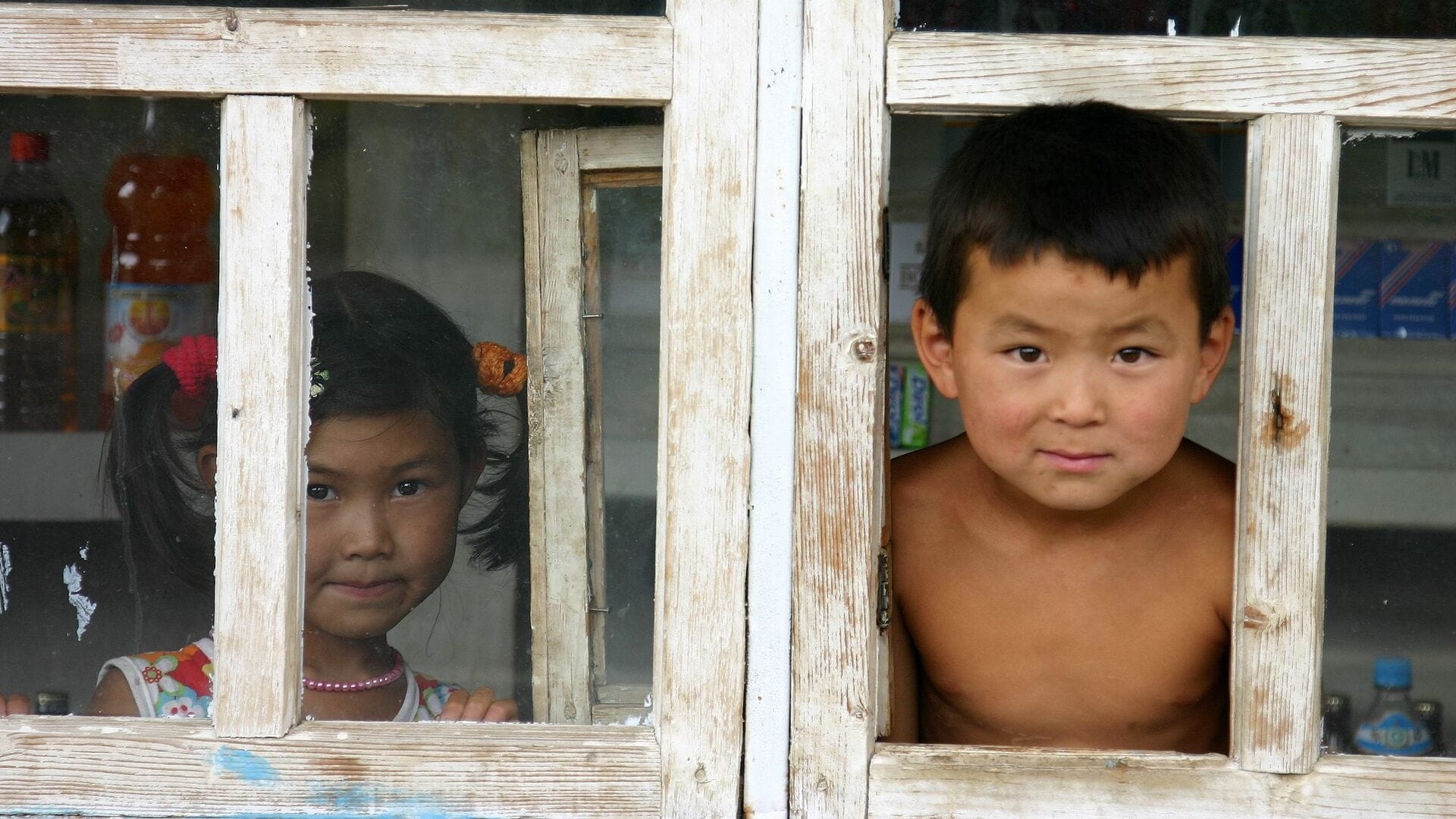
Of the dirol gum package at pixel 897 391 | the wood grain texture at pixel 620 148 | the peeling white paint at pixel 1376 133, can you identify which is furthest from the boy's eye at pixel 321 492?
the dirol gum package at pixel 897 391

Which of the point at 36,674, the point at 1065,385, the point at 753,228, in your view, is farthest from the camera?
the point at 36,674

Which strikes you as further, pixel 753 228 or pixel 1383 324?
pixel 1383 324

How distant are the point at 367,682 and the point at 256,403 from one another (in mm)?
419

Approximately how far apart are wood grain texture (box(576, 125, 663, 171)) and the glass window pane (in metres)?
Answer: 0.02

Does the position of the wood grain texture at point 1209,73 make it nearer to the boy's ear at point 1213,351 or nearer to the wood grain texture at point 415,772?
the boy's ear at point 1213,351

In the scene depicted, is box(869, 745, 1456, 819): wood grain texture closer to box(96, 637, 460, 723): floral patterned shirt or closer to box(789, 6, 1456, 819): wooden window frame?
box(789, 6, 1456, 819): wooden window frame

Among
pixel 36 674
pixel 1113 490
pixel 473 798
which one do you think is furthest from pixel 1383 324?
pixel 36 674

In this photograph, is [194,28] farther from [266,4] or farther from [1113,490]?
[1113,490]

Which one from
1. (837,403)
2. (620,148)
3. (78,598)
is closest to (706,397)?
(837,403)

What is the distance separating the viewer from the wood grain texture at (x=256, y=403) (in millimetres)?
1173

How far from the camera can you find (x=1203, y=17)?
4.06 ft

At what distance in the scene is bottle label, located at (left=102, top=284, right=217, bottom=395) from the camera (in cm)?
141

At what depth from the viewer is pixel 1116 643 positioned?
1474 mm

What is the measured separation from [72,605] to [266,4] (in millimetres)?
690
